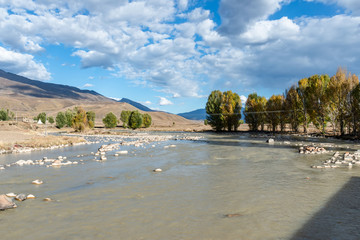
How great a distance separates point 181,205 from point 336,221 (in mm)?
3984

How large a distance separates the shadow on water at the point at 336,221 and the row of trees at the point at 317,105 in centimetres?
3415

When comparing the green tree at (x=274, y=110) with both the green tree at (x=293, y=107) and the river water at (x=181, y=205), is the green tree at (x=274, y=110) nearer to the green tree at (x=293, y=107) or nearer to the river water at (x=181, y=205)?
the green tree at (x=293, y=107)

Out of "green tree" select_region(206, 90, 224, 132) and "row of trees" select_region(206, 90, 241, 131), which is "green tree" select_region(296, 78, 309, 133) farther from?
"green tree" select_region(206, 90, 224, 132)

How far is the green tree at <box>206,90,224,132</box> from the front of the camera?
65.6 metres

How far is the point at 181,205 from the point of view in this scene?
736 cm

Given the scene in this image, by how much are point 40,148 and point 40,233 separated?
22.6 m

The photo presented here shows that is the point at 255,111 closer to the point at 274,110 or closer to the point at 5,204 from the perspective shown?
the point at 274,110

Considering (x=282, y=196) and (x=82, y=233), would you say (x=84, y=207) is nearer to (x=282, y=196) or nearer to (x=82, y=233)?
(x=82, y=233)

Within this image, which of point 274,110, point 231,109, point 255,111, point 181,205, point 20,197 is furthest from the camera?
point 231,109

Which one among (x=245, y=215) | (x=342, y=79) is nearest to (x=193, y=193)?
(x=245, y=215)

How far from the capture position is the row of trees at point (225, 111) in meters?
63.7

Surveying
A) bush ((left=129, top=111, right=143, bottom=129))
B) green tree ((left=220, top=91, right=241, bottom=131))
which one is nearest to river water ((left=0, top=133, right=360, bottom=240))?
green tree ((left=220, top=91, right=241, bottom=131))

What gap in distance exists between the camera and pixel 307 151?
771 inches

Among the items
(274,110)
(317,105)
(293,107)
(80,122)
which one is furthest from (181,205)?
(80,122)
